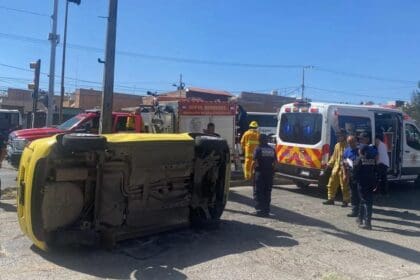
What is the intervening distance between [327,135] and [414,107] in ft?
122

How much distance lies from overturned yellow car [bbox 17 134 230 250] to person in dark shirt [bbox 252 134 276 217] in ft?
5.68

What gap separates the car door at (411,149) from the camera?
1411 cm

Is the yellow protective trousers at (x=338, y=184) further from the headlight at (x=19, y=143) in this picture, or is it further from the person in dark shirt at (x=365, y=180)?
the headlight at (x=19, y=143)

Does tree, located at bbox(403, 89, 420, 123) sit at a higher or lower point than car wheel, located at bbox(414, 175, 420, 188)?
higher

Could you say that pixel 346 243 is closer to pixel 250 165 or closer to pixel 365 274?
pixel 365 274

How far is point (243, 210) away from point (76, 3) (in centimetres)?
1290

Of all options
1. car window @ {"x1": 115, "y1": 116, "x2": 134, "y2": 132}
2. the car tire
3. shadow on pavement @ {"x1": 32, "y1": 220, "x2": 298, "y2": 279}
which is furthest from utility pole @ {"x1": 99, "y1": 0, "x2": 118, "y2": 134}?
car window @ {"x1": 115, "y1": 116, "x2": 134, "y2": 132}

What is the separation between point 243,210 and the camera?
10336mm

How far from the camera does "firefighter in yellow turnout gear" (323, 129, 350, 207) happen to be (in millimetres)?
11788

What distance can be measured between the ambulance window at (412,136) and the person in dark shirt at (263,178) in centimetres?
598

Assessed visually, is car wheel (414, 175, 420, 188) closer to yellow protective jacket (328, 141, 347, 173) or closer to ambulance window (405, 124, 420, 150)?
ambulance window (405, 124, 420, 150)

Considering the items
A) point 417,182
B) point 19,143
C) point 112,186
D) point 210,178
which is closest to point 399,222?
point 210,178

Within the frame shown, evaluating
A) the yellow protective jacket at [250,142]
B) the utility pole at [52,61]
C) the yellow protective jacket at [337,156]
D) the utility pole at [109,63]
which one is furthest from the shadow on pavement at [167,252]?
the utility pole at [52,61]

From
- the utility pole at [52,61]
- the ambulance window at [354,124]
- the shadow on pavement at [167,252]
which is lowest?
the shadow on pavement at [167,252]
